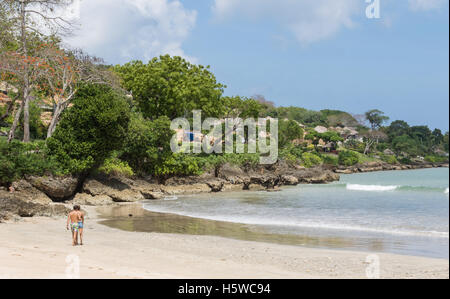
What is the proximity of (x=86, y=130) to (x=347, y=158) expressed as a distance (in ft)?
193

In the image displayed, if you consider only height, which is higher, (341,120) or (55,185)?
(341,120)

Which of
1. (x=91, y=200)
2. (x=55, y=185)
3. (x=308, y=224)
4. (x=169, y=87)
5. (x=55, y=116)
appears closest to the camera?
(x=308, y=224)

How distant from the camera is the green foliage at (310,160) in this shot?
6145 centimetres

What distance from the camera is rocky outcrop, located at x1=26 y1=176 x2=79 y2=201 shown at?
69.7ft

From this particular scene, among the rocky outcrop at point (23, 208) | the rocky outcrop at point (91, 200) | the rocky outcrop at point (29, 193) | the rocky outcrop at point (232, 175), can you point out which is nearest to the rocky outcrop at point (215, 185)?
the rocky outcrop at point (232, 175)

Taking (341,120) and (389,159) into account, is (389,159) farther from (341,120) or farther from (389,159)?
(341,120)

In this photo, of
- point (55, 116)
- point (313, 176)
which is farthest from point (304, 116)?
point (55, 116)

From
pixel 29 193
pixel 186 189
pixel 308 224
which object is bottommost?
pixel 308 224

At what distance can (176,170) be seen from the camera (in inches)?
1362

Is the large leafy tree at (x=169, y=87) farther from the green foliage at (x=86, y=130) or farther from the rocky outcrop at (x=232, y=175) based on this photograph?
the green foliage at (x=86, y=130)

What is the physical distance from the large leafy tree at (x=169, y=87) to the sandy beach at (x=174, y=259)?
1001 inches

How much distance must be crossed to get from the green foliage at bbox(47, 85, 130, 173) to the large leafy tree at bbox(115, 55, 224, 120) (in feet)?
45.9

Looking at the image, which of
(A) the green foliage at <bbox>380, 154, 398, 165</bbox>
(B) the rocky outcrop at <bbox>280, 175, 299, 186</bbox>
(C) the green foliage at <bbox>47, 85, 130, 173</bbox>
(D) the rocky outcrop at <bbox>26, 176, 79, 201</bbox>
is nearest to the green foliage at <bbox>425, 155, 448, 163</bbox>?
(A) the green foliage at <bbox>380, 154, 398, 165</bbox>

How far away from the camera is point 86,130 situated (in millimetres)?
23688
